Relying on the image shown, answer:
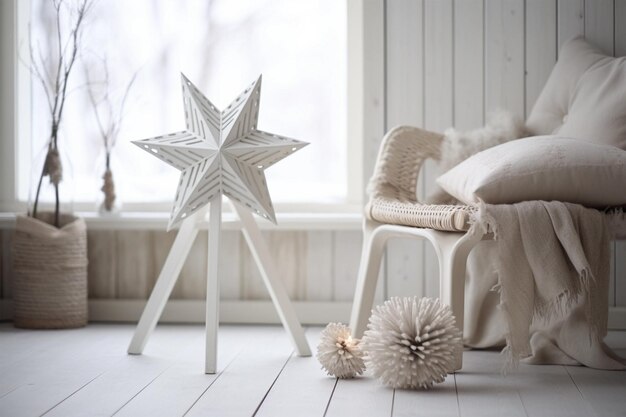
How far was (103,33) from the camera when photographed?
3008 mm

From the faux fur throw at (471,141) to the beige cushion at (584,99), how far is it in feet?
0.29

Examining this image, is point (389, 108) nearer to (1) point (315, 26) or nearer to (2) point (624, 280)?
(1) point (315, 26)

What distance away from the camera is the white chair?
6.20 feet

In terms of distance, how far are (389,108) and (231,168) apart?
0.91m

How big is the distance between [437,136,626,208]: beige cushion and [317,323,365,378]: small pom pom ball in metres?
0.43

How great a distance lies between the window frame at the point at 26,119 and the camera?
290cm

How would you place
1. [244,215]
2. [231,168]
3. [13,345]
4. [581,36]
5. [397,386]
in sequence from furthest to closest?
[581,36] → [13,345] → [244,215] → [231,168] → [397,386]

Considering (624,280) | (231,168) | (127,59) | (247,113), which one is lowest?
(624,280)

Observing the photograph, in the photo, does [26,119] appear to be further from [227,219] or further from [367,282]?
[367,282]

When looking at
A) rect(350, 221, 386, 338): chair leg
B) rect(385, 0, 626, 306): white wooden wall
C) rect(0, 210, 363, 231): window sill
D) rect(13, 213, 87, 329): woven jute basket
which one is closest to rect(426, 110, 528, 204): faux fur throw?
rect(350, 221, 386, 338): chair leg

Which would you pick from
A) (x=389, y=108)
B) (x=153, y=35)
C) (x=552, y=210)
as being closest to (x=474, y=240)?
(x=552, y=210)

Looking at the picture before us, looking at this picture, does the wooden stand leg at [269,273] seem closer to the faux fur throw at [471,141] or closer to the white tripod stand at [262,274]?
the white tripod stand at [262,274]

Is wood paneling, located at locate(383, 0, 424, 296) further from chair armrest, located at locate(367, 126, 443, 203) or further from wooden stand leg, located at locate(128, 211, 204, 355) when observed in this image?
wooden stand leg, located at locate(128, 211, 204, 355)

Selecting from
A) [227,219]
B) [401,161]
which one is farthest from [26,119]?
[401,161]
